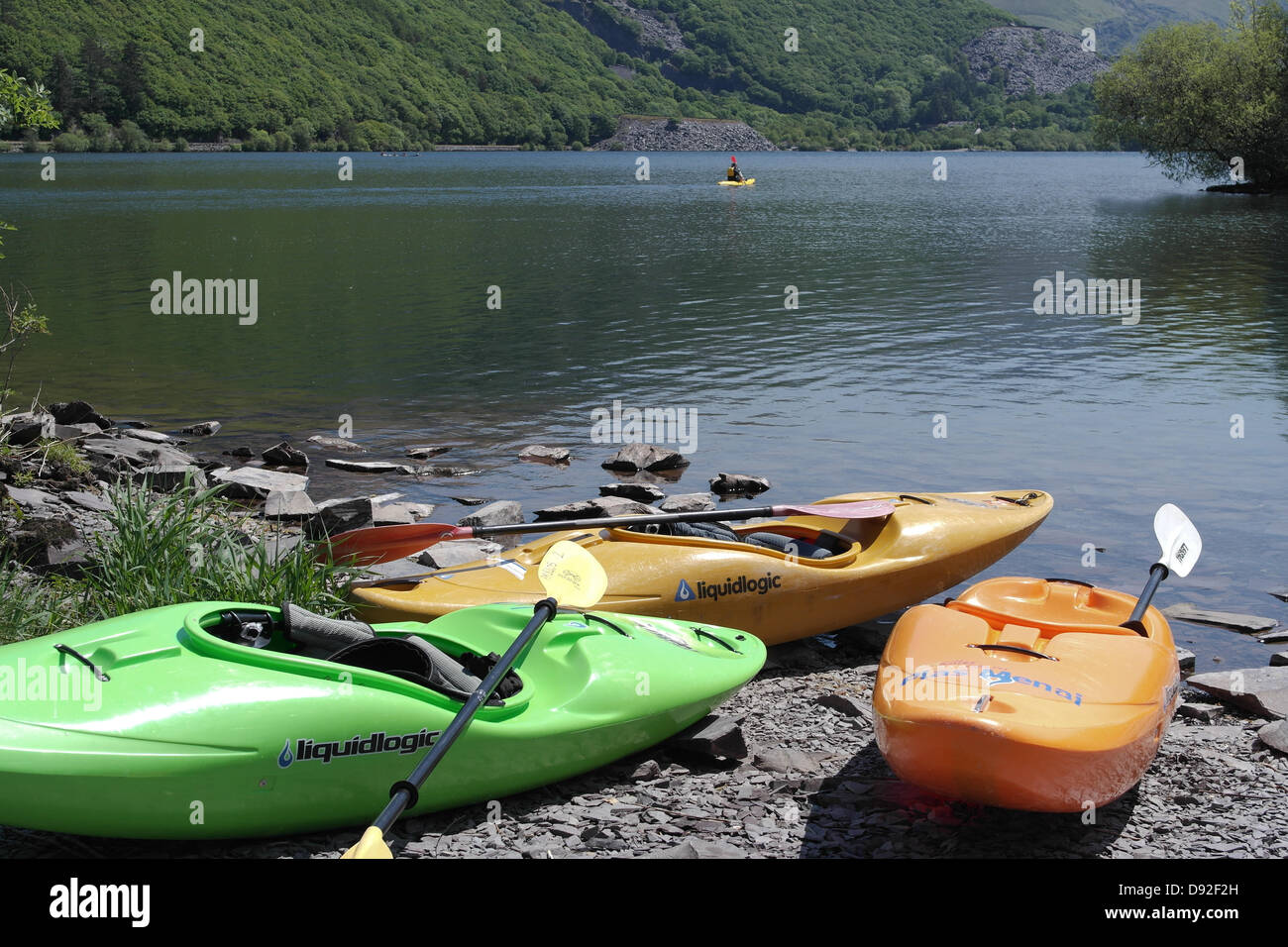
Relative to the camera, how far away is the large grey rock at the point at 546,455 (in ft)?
42.3

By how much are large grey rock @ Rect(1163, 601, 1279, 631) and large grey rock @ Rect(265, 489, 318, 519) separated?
23.2 feet

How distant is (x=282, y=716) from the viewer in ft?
15.6

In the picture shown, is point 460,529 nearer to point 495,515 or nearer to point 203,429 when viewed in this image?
point 495,515

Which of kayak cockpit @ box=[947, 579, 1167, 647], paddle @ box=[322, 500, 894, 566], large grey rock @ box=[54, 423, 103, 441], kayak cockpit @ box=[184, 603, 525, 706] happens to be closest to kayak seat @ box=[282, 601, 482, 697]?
kayak cockpit @ box=[184, 603, 525, 706]

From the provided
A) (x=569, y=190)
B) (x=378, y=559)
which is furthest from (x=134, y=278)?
(x=569, y=190)

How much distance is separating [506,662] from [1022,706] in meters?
2.27

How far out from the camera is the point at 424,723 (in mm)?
5016

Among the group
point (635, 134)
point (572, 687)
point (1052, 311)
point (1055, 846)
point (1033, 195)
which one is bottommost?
point (1055, 846)

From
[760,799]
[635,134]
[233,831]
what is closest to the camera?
[233,831]

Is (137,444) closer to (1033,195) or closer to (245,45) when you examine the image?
(1033,195)

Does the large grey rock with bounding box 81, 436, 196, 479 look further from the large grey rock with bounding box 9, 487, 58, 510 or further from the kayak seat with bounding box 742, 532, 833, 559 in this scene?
the kayak seat with bounding box 742, 532, 833, 559

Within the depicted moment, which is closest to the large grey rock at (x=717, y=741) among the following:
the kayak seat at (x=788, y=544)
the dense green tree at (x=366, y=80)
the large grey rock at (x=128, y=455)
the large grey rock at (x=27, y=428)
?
the kayak seat at (x=788, y=544)

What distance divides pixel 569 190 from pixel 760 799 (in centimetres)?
6825

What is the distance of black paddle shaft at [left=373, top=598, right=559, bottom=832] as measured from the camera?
435 cm
